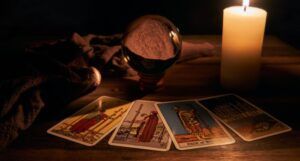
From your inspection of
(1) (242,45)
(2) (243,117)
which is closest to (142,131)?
(2) (243,117)

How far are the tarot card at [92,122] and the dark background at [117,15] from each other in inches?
53.7

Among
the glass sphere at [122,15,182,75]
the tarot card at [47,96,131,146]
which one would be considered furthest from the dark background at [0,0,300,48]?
the tarot card at [47,96,131,146]

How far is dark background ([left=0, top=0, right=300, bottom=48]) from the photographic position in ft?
7.02

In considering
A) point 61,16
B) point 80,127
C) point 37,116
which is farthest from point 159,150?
point 61,16

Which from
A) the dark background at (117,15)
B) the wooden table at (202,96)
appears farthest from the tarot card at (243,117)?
the dark background at (117,15)

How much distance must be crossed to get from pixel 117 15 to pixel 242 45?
1372mm

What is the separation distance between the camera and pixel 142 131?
0.72 metres

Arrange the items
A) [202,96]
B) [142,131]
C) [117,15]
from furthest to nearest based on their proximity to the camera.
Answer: [117,15]
[202,96]
[142,131]

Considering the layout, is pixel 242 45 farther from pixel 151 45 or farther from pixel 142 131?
pixel 142 131

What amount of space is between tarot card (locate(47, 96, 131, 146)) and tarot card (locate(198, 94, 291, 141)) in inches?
8.3

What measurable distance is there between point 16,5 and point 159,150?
1982 millimetres

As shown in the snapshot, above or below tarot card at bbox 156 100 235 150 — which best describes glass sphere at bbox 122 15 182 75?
above

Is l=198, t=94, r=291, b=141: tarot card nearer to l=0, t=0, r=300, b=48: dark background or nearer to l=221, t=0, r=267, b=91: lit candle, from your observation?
l=221, t=0, r=267, b=91: lit candle

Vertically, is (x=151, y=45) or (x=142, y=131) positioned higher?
(x=151, y=45)
